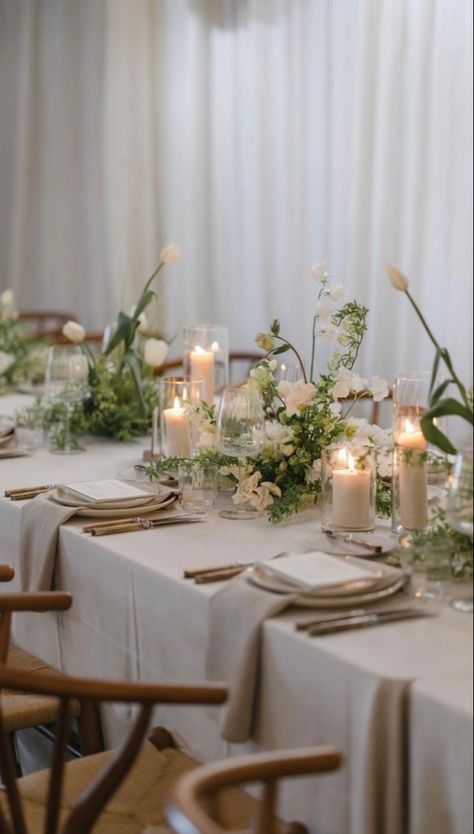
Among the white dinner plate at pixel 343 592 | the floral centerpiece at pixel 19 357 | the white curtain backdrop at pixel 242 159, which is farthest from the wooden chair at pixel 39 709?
the white curtain backdrop at pixel 242 159

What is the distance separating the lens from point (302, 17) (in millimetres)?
5262

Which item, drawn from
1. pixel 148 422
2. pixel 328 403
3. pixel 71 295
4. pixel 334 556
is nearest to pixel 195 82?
pixel 71 295

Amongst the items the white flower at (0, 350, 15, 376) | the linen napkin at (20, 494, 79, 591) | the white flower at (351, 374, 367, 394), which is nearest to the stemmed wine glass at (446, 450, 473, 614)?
the white flower at (351, 374, 367, 394)

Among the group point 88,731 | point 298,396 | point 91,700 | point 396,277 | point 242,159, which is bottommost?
point 88,731

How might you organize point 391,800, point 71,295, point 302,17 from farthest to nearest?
point 71,295
point 302,17
point 391,800

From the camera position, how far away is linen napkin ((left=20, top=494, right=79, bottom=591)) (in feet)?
7.54

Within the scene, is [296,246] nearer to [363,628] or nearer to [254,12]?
[254,12]

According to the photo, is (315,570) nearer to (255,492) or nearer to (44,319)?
(255,492)

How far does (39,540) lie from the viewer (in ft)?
7.66

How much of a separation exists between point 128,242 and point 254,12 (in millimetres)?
1491

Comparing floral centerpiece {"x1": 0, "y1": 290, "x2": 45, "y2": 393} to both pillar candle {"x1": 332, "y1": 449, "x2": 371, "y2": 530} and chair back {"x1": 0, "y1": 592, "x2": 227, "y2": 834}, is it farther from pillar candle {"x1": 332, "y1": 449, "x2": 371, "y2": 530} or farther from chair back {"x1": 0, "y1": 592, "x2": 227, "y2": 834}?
chair back {"x1": 0, "y1": 592, "x2": 227, "y2": 834}

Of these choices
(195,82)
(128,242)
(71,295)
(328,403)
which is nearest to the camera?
(328,403)

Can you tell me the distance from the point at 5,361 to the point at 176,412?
1523 mm

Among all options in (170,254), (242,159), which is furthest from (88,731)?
(242,159)
